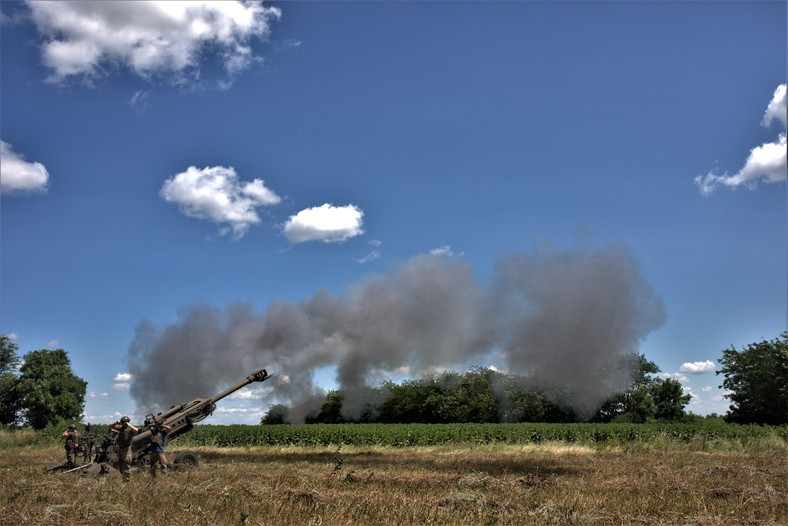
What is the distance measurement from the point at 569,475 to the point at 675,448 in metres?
17.2

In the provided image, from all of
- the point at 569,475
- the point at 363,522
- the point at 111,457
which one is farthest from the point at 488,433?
the point at 363,522

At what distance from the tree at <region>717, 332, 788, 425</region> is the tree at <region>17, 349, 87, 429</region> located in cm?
7469

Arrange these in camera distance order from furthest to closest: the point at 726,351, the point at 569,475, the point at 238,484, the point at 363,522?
1. the point at 726,351
2. the point at 569,475
3. the point at 238,484
4. the point at 363,522

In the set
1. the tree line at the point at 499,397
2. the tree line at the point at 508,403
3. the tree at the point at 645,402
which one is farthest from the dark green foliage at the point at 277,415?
the tree at the point at 645,402

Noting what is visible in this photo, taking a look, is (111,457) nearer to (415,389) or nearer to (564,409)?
(415,389)

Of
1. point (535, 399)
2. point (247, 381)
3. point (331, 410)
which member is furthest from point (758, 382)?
point (247, 381)

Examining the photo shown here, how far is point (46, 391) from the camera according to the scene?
241 ft

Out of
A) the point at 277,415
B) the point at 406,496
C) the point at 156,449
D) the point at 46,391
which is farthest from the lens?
the point at 46,391

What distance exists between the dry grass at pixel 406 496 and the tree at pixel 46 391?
192 feet

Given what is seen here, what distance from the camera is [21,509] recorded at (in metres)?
13.2

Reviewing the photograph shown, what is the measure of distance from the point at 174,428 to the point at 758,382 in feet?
170

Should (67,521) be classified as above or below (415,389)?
below

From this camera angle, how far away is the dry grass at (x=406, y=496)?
12359 millimetres

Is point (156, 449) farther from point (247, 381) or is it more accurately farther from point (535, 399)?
point (535, 399)
